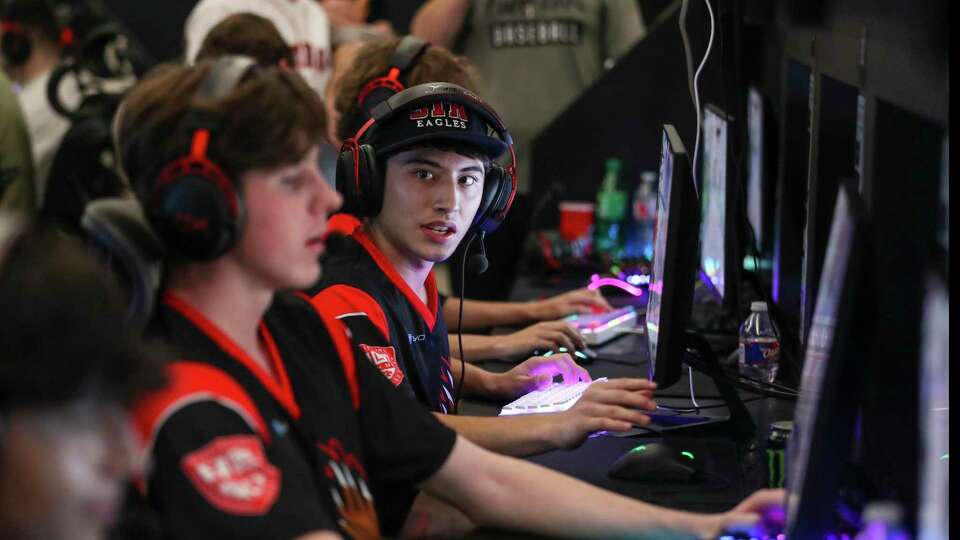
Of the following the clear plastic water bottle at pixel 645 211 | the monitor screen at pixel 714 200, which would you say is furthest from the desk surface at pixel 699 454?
the clear plastic water bottle at pixel 645 211

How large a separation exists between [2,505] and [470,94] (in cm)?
112

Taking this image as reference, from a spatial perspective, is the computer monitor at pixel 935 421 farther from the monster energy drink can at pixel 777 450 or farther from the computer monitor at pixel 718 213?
the computer monitor at pixel 718 213

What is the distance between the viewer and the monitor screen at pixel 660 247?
5.71ft

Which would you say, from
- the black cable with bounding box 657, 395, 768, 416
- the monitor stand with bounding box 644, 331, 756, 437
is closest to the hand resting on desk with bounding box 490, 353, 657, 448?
the monitor stand with bounding box 644, 331, 756, 437

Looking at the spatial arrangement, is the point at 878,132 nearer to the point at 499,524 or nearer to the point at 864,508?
the point at 864,508

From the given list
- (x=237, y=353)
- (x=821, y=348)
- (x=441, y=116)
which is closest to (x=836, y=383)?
(x=821, y=348)

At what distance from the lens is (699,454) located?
70.2 inches

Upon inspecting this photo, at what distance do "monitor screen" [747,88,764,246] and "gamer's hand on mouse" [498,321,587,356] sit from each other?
645 millimetres

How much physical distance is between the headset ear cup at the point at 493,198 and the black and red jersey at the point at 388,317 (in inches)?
5.4

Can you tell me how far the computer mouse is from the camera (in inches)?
65.4

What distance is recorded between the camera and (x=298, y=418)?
1238 millimetres

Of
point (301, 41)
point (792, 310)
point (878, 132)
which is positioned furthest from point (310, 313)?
point (301, 41)

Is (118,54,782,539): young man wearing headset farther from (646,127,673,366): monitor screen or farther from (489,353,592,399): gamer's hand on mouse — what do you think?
(489,353,592,399): gamer's hand on mouse

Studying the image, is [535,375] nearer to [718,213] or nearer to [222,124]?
[718,213]
